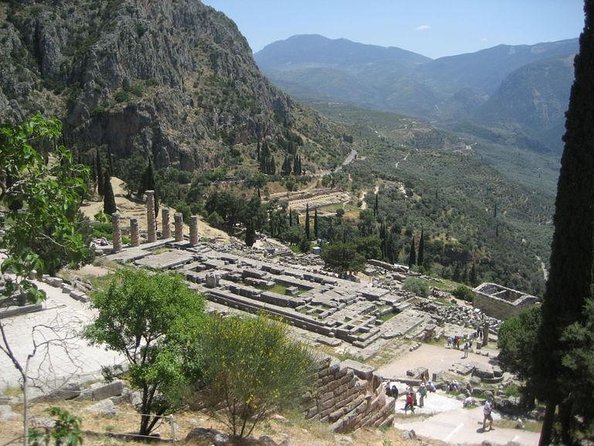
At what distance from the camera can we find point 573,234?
52.9ft

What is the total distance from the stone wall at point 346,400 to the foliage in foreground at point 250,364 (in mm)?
4142

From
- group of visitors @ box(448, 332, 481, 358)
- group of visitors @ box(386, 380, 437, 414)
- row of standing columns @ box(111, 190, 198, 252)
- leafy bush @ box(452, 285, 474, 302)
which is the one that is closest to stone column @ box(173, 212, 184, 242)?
row of standing columns @ box(111, 190, 198, 252)

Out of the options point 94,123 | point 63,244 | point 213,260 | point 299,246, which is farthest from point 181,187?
point 63,244

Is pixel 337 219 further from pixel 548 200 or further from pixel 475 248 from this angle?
pixel 548 200

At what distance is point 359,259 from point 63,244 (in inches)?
1593

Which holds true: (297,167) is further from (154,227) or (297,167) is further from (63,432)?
(63,432)

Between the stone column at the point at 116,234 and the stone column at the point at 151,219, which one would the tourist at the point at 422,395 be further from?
the stone column at the point at 151,219

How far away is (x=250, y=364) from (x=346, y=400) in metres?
7.21

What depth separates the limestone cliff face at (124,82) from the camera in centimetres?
8906

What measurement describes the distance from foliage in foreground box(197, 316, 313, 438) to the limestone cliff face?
73392 millimetres

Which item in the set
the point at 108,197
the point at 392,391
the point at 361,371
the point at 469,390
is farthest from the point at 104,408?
the point at 108,197

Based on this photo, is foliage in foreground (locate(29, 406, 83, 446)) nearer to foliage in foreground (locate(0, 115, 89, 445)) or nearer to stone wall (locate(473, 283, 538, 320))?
foliage in foreground (locate(0, 115, 89, 445))

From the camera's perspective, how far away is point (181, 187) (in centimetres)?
8500

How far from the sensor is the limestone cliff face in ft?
292
